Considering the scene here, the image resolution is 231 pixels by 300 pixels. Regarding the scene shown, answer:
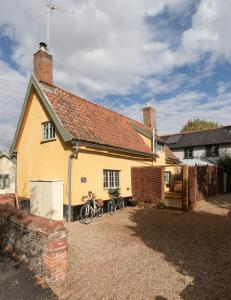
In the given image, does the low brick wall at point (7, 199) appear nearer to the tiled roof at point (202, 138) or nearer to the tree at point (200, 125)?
the tiled roof at point (202, 138)

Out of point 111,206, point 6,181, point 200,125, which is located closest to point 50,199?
point 111,206

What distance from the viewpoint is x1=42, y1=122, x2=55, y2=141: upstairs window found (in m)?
13.3

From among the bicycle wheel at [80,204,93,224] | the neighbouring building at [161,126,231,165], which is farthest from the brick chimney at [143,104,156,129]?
the bicycle wheel at [80,204,93,224]

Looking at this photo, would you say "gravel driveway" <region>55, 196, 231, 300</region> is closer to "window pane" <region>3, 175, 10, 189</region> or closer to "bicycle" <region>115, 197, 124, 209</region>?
"bicycle" <region>115, 197, 124, 209</region>

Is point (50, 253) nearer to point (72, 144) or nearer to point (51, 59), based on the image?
point (72, 144)

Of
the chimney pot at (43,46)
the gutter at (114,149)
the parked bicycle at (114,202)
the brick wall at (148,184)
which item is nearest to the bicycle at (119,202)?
the parked bicycle at (114,202)

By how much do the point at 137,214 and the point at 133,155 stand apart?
467 cm

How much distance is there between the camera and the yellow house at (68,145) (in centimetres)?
1208

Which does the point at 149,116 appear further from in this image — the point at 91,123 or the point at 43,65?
the point at 43,65

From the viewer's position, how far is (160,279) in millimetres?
5664

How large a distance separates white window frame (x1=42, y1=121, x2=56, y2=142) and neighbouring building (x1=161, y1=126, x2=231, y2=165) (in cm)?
2095

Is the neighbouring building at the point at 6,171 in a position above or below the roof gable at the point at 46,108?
below

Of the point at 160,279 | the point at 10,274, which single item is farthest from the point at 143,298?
the point at 10,274

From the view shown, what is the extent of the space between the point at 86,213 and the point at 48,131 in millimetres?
5112
